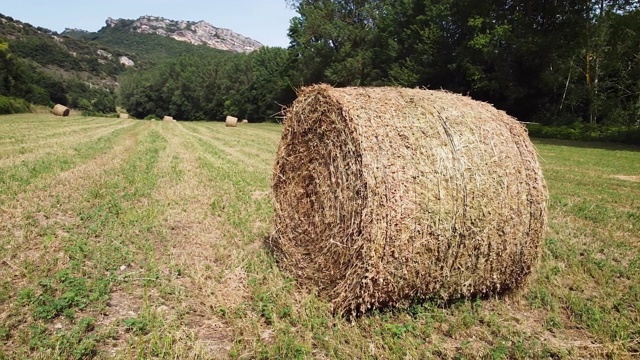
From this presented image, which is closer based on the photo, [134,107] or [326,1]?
[326,1]

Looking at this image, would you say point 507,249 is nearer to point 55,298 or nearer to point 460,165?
point 460,165

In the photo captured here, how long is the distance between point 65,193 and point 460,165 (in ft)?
24.7

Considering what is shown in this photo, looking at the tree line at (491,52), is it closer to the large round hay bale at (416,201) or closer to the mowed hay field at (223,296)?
the mowed hay field at (223,296)

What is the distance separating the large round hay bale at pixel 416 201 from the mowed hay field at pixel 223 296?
0.32 m

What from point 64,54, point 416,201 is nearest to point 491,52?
point 416,201

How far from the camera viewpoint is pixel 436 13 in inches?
1599

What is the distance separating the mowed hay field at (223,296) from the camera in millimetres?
3477

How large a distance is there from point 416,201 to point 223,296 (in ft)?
7.21

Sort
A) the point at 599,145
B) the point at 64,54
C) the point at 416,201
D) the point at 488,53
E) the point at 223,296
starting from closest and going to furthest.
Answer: the point at 416,201
the point at 223,296
the point at 599,145
the point at 488,53
the point at 64,54

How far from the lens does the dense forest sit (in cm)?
2936

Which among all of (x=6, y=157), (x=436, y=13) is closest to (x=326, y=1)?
(x=436, y=13)

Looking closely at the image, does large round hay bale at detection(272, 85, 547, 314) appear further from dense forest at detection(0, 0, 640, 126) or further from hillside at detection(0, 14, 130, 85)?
hillside at detection(0, 14, 130, 85)

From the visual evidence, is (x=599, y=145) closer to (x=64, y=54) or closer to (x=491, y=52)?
(x=491, y=52)

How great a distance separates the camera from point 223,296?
14.2 ft
